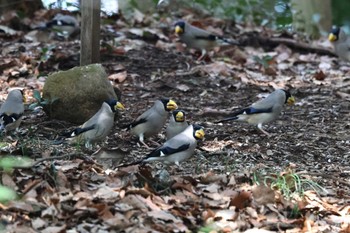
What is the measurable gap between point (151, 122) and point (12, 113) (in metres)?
1.26

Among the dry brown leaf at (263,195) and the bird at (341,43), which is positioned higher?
the dry brown leaf at (263,195)

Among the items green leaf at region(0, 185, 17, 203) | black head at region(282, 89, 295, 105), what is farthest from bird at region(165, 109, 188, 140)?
green leaf at region(0, 185, 17, 203)

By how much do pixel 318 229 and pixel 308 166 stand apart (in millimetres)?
1534

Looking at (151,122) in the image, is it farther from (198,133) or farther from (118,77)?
(118,77)

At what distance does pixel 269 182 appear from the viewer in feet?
17.5

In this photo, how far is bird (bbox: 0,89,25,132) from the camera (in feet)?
20.7

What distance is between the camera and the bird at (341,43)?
431 inches

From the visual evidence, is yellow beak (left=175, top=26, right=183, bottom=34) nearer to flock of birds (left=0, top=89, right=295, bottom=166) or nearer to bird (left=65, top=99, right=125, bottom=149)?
flock of birds (left=0, top=89, right=295, bottom=166)

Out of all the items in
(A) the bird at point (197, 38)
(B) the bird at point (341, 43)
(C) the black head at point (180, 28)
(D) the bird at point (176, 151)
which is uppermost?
(D) the bird at point (176, 151)

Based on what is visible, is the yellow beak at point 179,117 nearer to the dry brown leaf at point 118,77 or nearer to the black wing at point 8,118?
the black wing at point 8,118

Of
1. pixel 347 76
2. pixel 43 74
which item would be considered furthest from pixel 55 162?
pixel 347 76

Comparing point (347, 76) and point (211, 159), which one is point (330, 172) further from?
point (347, 76)

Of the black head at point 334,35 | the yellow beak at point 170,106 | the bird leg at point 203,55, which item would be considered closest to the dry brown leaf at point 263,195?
the yellow beak at point 170,106

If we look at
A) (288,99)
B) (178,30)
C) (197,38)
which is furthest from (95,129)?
(178,30)
